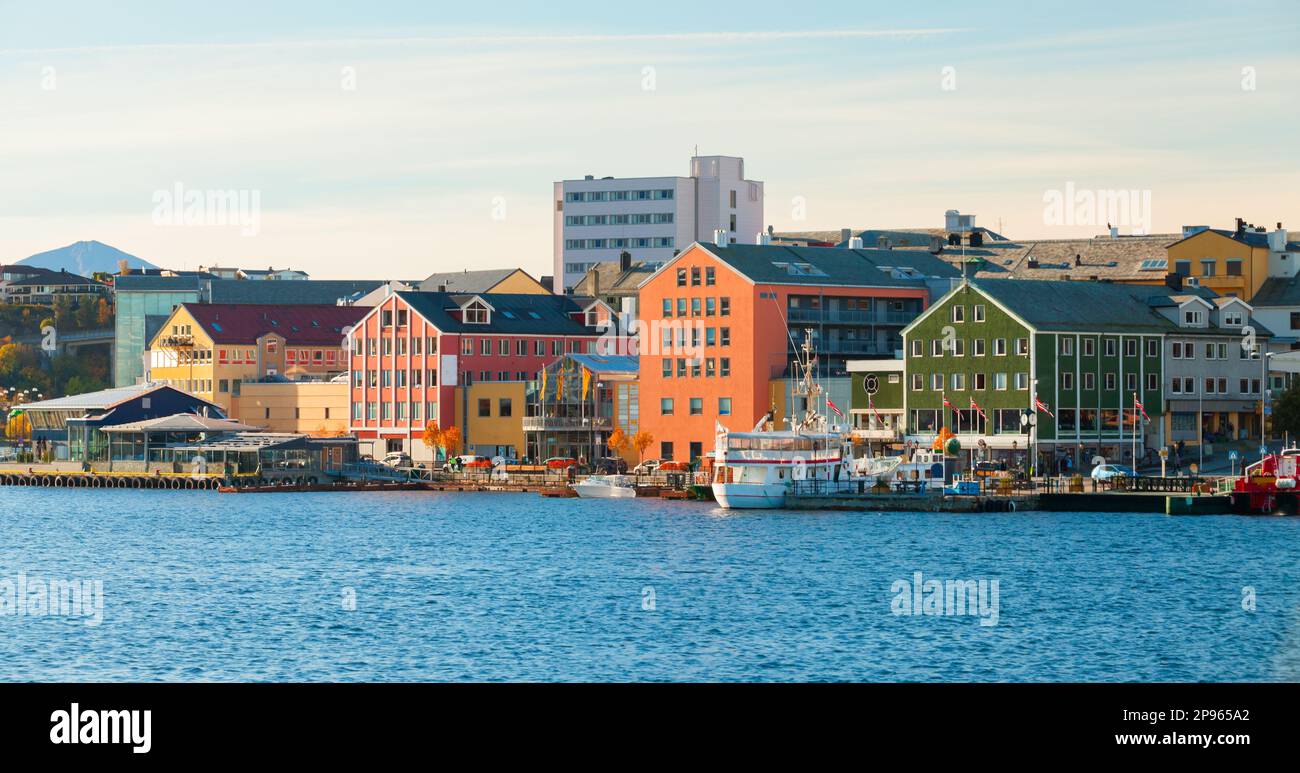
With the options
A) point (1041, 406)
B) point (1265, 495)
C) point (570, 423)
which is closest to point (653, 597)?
point (1265, 495)

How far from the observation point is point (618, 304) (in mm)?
174375

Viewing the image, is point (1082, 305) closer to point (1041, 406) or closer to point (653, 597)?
point (1041, 406)

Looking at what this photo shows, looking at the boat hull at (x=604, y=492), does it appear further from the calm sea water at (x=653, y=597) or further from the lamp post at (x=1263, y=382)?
the lamp post at (x=1263, y=382)

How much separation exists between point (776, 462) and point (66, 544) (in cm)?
3679

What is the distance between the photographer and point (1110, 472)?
104188 millimetres

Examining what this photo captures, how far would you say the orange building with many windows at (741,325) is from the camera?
130m

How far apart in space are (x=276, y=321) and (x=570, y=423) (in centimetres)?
4719

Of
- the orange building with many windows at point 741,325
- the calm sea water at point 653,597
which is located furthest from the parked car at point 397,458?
the calm sea water at point 653,597

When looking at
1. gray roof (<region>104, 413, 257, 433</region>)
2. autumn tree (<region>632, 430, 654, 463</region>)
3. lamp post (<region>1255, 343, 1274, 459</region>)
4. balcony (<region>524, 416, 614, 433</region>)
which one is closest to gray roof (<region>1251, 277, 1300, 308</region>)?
lamp post (<region>1255, 343, 1274, 459</region>)

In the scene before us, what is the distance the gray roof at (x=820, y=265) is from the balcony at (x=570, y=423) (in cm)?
1519

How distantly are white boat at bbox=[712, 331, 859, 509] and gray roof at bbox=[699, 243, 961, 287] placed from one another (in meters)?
27.2
